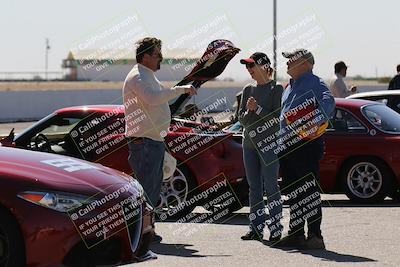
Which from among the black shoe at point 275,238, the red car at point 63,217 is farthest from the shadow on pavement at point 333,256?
Result: the red car at point 63,217

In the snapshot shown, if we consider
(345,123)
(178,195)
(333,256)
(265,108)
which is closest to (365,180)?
(345,123)

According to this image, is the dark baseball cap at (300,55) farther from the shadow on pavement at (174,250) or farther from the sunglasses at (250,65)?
the shadow on pavement at (174,250)

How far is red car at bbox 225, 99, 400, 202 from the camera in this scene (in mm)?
11594

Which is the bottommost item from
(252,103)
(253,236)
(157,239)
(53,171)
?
(253,236)

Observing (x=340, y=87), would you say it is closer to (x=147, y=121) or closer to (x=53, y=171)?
(x=147, y=121)

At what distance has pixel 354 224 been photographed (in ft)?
32.1

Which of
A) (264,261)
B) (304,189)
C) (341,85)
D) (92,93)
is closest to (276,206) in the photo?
(304,189)

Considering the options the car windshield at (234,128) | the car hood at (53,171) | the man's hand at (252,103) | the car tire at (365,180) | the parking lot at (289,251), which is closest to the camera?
the car hood at (53,171)

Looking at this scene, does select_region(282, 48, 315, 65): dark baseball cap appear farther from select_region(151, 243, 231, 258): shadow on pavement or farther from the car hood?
the car hood

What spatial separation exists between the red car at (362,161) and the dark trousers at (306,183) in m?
3.18

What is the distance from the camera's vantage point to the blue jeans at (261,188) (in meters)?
8.73

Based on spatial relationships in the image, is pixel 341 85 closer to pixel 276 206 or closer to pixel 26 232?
pixel 276 206

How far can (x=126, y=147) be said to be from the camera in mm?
10336

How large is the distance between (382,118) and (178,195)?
10.2ft
